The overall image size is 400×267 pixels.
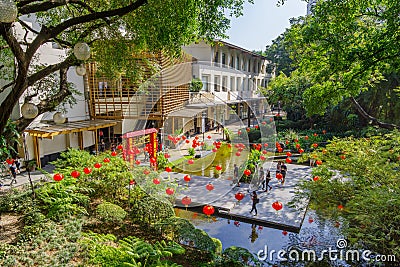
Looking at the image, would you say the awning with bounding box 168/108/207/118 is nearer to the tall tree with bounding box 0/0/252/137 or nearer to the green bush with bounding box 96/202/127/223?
the tall tree with bounding box 0/0/252/137

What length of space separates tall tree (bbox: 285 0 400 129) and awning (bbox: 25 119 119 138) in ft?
35.6

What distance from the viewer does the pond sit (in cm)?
661

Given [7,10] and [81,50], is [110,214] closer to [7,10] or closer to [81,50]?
[81,50]

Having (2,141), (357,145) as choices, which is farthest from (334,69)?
(2,141)

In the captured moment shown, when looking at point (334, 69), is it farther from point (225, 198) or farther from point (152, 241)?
point (152, 241)

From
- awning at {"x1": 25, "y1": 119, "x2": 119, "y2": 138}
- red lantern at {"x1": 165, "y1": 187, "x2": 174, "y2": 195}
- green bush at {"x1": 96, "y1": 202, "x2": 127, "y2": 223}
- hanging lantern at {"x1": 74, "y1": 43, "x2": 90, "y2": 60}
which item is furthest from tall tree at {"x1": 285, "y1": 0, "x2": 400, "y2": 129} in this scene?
awning at {"x1": 25, "y1": 119, "x2": 119, "y2": 138}

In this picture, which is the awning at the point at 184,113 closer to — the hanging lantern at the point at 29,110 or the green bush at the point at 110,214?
the green bush at the point at 110,214

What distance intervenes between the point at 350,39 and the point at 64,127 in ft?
42.8

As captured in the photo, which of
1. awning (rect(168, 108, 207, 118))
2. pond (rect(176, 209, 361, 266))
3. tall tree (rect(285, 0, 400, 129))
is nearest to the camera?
pond (rect(176, 209, 361, 266))

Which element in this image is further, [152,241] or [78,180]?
[78,180]

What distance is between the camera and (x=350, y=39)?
830cm

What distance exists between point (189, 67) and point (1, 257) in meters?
6.65

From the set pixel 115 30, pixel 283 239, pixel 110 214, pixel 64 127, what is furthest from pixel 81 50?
pixel 64 127

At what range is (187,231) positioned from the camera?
637cm
